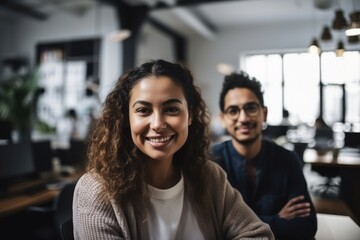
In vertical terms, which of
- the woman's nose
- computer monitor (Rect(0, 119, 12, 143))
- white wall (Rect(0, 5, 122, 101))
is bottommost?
computer monitor (Rect(0, 119, 12, 143))

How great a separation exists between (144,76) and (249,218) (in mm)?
738

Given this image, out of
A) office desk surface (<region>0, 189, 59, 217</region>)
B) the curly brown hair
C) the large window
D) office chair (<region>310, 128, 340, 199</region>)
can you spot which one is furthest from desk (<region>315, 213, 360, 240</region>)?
the large window

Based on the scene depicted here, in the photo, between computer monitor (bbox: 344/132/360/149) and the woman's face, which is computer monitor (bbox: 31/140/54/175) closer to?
the woman's face

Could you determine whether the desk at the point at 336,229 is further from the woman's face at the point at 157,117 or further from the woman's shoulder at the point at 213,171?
the woman's face at the point at 157,117

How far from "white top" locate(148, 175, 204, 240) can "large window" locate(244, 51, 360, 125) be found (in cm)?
807

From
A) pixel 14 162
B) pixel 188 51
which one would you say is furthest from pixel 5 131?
pixel 188 51

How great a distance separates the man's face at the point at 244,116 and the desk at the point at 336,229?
567 millimetres

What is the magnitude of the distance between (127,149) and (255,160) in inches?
32.0

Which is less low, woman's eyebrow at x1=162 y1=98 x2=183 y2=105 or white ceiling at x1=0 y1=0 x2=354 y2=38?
white ceiling at x1=0 y1=0 x2=354 y2=38

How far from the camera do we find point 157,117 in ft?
→ 4.03

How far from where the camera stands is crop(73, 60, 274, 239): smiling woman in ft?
3.97

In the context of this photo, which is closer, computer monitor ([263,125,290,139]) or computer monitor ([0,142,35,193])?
computer monitor ([0,142,35,193])

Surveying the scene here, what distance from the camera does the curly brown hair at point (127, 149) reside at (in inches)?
49.8

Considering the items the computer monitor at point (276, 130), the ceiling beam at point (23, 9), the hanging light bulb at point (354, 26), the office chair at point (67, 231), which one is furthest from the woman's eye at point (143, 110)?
the computer monitor at point (276, 130)
